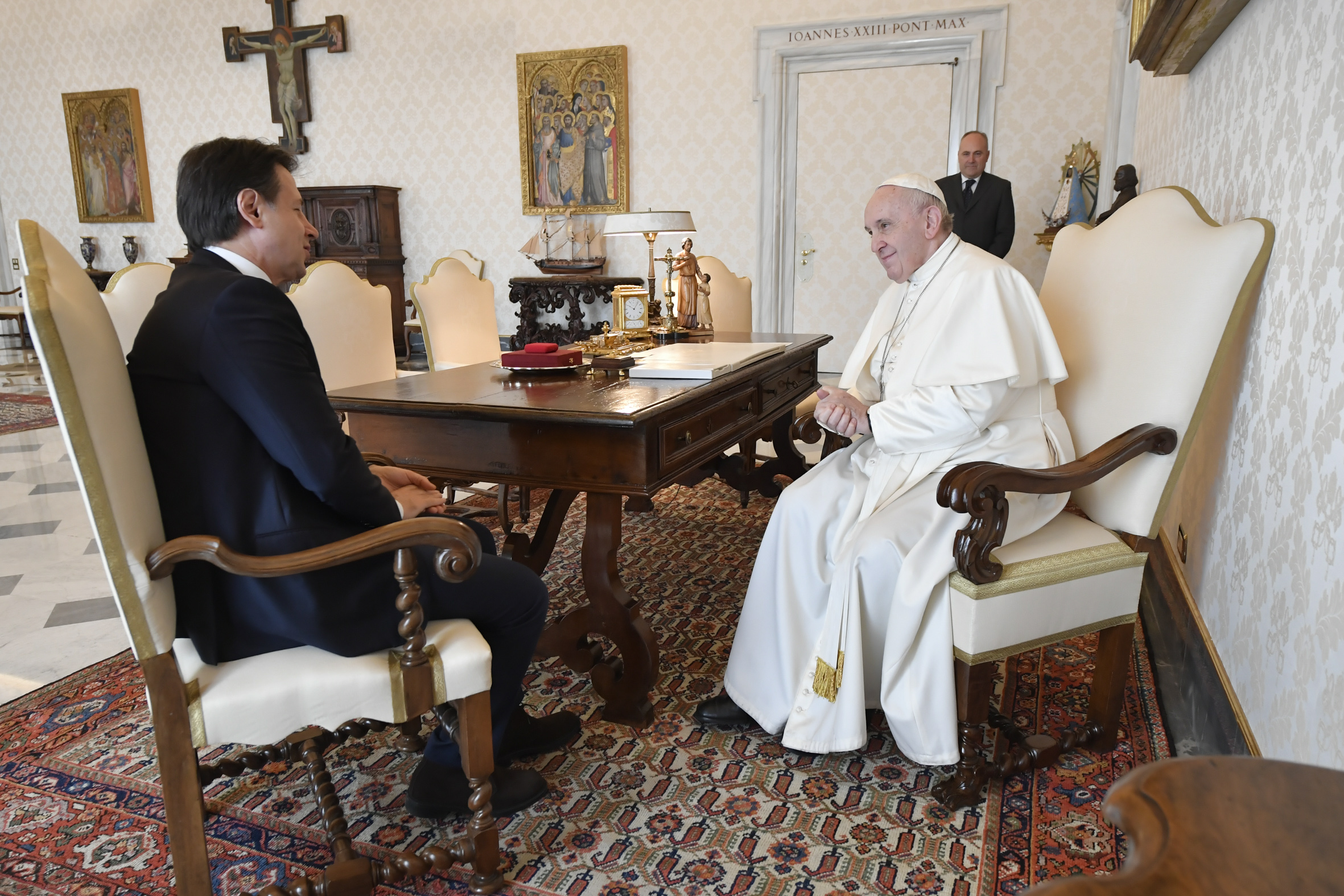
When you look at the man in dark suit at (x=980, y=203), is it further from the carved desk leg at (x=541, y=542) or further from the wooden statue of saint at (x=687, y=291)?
the carved desk leg at (x=541, y=542)

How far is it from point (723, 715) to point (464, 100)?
8.12 m

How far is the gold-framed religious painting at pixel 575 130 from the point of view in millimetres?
8398

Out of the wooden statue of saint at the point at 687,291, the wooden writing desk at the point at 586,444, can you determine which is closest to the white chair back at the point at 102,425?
the wooden writing desk at the point at 586,444

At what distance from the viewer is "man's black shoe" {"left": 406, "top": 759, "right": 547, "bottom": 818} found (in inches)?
77.2

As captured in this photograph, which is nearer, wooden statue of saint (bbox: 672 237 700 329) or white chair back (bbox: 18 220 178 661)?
white chair back (bbox: 18 220 178 661)

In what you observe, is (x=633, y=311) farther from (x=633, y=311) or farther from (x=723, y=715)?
(x=723, y=715)

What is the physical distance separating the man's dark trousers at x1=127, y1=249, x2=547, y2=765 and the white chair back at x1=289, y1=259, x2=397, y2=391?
6.26 feet

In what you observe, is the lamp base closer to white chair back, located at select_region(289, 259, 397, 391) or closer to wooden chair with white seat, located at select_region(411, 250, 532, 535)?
wooden chair with white seat, located at select_region(411, 250, 532, 535)

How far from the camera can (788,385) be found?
3.71 meters

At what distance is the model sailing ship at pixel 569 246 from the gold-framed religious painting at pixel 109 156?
5.12m

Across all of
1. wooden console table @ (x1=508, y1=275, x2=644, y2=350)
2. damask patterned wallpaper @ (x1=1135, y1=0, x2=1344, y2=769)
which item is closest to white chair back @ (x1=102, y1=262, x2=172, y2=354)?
damask patterned wallpaper @ (x1=1135, y1=0, x2=1344, y2=769)

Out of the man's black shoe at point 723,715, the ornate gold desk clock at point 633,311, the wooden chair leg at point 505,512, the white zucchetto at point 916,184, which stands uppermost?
the white zucchetto at point 916,184

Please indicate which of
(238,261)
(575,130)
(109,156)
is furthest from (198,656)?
(109,156)

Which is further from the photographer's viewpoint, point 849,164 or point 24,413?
point 849,164
